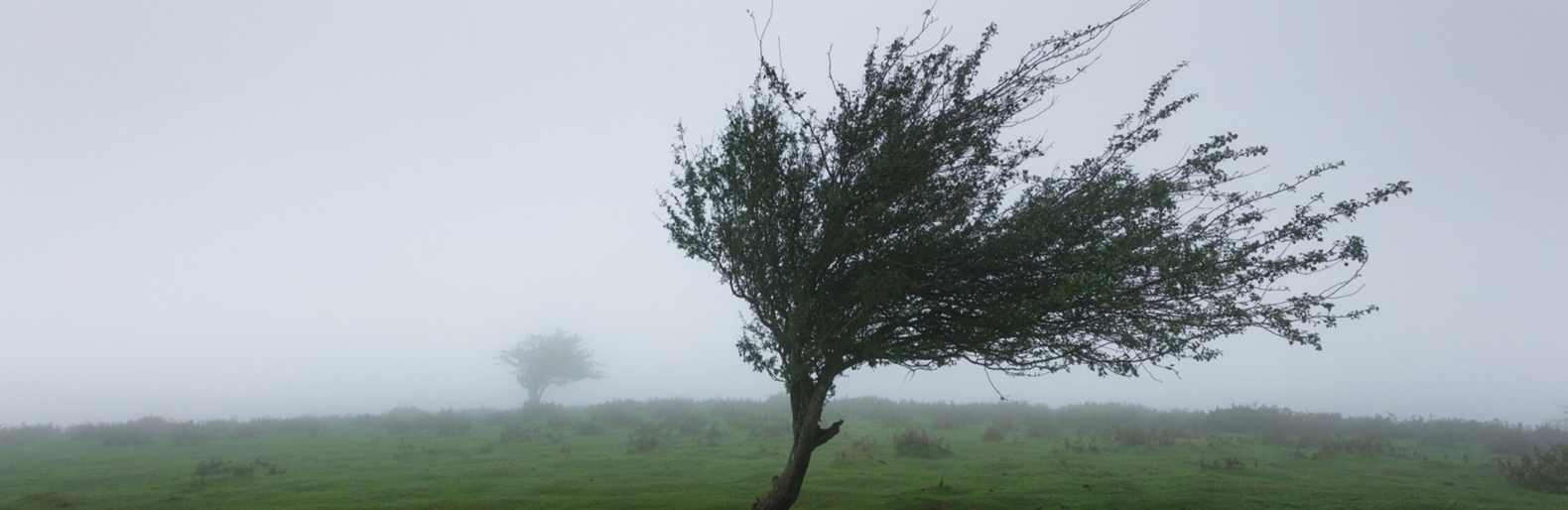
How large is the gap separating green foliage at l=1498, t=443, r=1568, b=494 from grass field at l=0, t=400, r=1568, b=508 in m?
0.58

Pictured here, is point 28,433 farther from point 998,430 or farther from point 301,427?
point 998,430

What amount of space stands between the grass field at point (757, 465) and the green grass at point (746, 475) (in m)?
0.11

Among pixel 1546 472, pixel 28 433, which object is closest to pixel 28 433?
pixel 28 433

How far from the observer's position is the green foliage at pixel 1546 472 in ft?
62.4

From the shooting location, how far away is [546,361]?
3231 inches

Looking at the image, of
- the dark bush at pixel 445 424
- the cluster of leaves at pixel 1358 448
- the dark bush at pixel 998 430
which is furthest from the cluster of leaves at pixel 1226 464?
the dark bush at pixel 445 424

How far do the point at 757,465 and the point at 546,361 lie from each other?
62.7 m

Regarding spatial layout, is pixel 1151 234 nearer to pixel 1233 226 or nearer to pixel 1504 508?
pixel 1233 226

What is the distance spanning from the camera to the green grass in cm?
1827

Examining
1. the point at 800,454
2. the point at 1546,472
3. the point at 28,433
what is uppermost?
the point at 800,454

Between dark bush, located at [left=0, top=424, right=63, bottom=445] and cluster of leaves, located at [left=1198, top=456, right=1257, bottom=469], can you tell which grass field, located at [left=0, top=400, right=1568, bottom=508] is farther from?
dark bush, located at [left=0, top=424, right=63, bottom=445]

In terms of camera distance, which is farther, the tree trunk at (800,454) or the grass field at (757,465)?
the grass field at (757,465)

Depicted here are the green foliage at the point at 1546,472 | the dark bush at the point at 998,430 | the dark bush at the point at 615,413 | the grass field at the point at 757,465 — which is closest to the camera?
the grass field at the point at 757,465

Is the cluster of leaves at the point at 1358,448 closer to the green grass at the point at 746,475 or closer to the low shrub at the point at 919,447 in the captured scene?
the green grass at the point at 746,475
